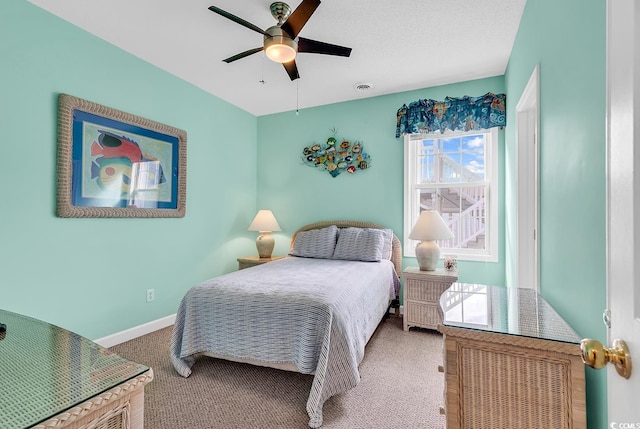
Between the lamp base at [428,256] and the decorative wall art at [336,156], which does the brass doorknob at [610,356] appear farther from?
the decorative wall art at [336,156]

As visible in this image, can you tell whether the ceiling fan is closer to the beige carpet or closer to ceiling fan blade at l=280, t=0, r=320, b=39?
ceiling fan blade at l=280, t=0, r=320, b=39

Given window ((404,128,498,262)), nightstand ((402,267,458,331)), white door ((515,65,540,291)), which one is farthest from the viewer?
window ((404,128,498,262))

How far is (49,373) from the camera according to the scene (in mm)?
648

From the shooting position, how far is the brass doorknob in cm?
55

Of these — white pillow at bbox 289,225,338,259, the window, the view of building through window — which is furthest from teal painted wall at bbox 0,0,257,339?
the view of building through window

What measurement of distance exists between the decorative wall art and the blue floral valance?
21.0 inches

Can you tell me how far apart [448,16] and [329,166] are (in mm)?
2134

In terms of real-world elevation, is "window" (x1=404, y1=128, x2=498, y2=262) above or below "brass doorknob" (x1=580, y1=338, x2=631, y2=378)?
above

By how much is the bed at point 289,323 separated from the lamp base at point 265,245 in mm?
1138

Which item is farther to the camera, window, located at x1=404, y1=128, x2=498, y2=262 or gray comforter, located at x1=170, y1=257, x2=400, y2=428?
window, located at x1=404, y1=128, x2=498, y2=262

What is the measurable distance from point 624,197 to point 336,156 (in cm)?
361

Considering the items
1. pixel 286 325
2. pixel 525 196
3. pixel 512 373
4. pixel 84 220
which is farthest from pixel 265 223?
pixel 512 373

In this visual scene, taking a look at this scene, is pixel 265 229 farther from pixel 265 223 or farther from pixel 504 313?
pixel 504 313

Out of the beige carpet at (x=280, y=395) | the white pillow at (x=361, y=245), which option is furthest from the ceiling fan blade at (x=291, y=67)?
the beige carpet at (x=280, y=395)
